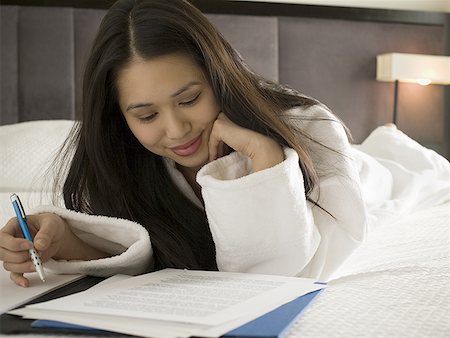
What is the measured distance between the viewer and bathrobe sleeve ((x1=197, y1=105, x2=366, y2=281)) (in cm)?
84

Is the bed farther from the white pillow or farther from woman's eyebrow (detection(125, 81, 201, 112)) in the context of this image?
woman's eyebrow (detection(125, 81, 201, 112))

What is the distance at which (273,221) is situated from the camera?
854 millimetres

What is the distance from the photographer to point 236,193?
83 cm

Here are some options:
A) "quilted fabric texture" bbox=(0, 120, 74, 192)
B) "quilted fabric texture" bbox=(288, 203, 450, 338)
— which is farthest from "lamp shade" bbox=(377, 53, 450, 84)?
"quilted fabric texture" bbox=(288, 203, 450, 338)

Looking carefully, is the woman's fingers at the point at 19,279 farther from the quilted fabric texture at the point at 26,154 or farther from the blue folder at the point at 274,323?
the quilted fabric texture at the point at 26,154

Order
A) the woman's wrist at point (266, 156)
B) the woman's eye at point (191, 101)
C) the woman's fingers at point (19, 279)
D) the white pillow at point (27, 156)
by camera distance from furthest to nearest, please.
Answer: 1. the white pillow at point (27, 156)
2. the woman's eye at point (191, 101)
3. the woman's wrist at point (266, 156)
4. the woman's fingers at point (19, 279)

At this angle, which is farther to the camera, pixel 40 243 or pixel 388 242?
pixel 388 242

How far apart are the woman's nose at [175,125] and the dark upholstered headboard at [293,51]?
1525mm

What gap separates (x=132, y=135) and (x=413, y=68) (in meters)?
1.84

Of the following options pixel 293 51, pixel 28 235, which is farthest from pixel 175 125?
pixel 293 51

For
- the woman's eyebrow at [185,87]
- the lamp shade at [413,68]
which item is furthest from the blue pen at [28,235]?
the lamp shade at [413,68]

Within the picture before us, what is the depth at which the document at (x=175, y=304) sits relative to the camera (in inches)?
22.0

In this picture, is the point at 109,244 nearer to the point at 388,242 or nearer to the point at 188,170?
the point at 188,170

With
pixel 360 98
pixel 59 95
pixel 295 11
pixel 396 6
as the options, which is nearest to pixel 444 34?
pixel 396 6
